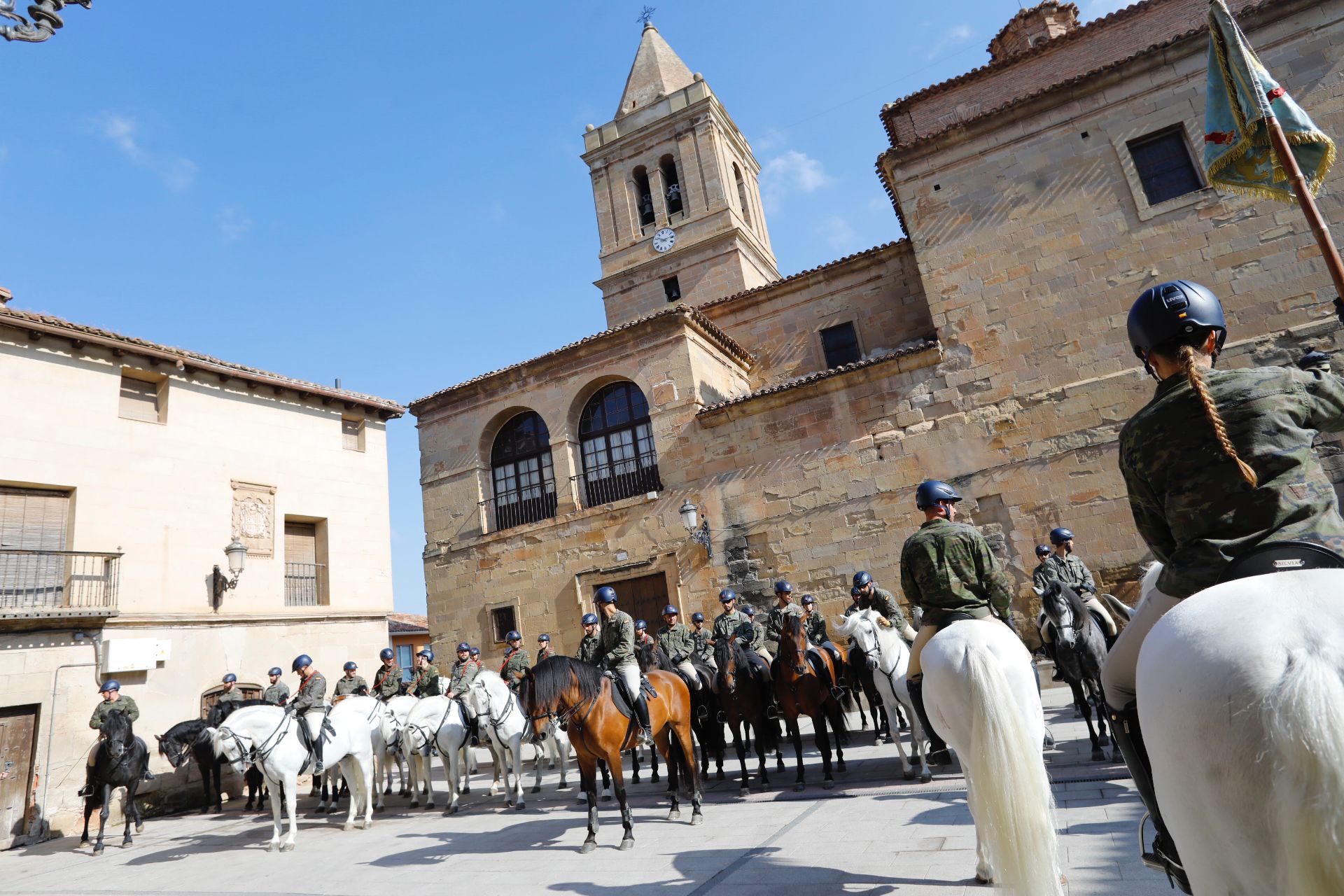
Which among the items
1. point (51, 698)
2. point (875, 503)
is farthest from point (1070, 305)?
point (51, 698)

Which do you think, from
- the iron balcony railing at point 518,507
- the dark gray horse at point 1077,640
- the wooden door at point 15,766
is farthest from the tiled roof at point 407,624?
the dark gray horse at point 1077,640

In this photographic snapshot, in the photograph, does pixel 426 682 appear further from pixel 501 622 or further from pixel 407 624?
pixel 407 624

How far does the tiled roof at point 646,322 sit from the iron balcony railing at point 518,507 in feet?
10.4

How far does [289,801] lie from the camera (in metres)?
8.48

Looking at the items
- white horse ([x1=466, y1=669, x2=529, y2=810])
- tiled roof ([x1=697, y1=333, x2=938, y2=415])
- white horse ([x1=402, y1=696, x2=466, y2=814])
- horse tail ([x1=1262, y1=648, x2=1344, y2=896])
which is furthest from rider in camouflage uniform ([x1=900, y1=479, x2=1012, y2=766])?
tiled roof ([x1=697, y1=333, x2=938, y2=415])

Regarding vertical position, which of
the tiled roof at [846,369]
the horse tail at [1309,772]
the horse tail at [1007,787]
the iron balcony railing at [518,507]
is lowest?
the horse tail at [1007,787]

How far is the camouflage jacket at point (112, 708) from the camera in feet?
33.5

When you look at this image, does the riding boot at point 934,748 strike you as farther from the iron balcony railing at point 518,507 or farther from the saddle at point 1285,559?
the iron balcony railing at point 518,507

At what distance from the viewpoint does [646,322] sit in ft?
55.7

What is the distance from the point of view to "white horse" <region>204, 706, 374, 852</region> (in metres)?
8.36

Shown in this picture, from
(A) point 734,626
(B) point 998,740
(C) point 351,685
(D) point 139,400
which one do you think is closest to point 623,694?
(A) point 734,626

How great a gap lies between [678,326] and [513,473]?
19.8ft

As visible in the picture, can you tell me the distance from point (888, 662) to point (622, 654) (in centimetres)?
288

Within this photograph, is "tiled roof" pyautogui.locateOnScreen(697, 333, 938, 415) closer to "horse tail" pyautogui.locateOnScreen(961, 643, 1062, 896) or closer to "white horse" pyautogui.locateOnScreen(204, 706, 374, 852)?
"white horse" pyautogui.locateOnScreen(204, 706, 374, 852)
